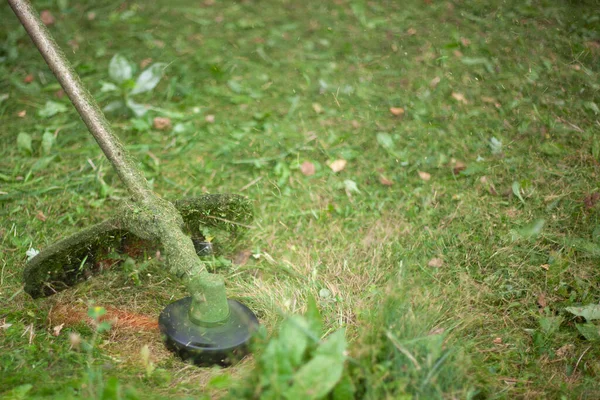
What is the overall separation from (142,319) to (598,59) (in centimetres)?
326

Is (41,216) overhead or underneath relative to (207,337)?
underneath

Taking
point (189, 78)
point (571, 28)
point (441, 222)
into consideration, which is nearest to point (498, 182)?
point (441, 222)

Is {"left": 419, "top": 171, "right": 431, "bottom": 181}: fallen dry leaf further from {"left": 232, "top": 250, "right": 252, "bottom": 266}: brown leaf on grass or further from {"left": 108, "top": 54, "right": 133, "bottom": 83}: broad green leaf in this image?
{"left": 108, "top": 54, "right": 133, "bottom": 83}: broad green leaf

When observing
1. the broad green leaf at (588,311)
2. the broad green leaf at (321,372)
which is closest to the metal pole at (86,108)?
the broad green leaf at (321,372)

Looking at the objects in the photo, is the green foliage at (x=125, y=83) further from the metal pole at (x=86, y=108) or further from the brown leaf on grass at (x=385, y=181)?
the brown leaf on grass at (x=385, y=181)

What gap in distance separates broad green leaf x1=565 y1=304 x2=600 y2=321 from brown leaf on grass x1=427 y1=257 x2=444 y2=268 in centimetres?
54

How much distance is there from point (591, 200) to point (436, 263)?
2.89 ft

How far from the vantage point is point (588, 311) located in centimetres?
214

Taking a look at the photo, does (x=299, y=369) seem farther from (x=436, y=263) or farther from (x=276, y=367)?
(x=436, y=263)

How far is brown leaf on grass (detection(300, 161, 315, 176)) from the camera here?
297 cm

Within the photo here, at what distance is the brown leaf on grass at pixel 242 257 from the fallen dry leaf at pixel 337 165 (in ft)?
2.45

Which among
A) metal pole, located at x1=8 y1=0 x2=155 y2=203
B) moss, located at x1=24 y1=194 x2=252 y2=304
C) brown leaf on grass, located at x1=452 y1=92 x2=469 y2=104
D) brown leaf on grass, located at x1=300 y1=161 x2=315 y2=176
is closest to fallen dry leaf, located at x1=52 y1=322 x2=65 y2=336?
moss, located at x1=24 y1=194 x2=252 y2=304

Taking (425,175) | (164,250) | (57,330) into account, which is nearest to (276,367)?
(164,250)

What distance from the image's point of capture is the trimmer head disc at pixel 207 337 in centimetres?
185
